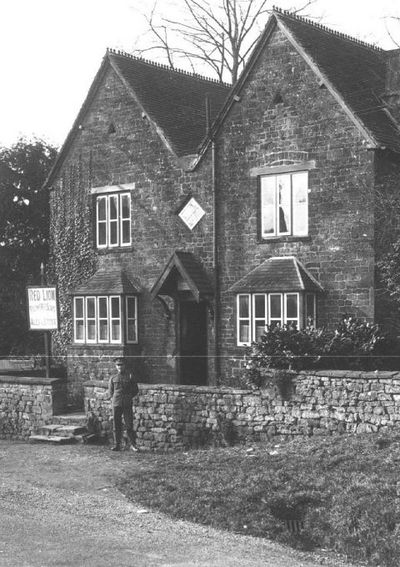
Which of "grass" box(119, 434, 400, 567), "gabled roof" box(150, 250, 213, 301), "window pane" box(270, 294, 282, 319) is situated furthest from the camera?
"gabled roof" box(150, 250, 213, 301)

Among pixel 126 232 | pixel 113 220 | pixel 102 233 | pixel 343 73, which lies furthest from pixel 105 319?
pixel 343 73

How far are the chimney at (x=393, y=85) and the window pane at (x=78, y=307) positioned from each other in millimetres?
10625

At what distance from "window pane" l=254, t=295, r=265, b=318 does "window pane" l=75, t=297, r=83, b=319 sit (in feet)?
20.3

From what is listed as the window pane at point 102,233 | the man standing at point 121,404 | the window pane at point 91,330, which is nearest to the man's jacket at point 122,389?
the man standing at point 121,404

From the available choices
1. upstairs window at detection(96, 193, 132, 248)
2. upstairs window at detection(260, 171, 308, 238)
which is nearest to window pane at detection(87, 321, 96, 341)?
upstairs window at detection(96, 193, 132, 248)

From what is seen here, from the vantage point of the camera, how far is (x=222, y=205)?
24.5 meters

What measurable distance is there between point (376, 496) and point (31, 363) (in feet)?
66.1

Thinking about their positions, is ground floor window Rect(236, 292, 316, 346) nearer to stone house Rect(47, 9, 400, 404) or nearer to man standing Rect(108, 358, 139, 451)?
stone house Rect(47, 9, 400, 404)

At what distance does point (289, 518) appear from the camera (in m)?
12.7

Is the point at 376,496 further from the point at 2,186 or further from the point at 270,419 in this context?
the point at 2,186

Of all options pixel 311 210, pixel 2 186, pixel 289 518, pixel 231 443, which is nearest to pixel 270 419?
pixel 231 443

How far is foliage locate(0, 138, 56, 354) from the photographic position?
3247cm

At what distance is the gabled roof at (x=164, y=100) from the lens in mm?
26328

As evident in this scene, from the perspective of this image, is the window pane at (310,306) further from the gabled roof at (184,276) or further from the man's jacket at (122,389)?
the man's jacket at (122,389)
